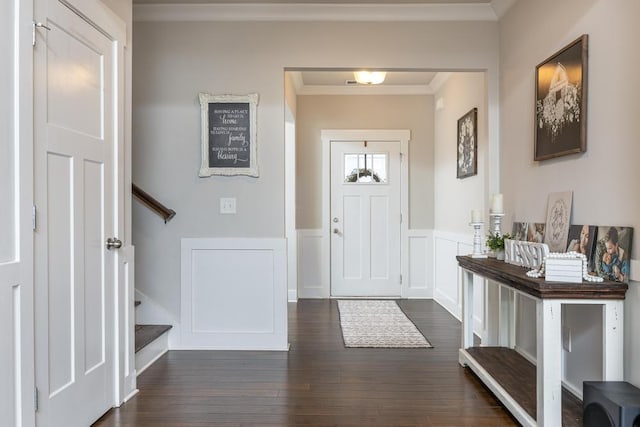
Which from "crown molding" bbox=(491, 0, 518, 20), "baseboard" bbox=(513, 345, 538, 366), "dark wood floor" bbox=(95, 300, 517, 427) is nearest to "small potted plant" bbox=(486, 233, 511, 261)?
"baseboard" bbox=(513, 345, 538, 366)

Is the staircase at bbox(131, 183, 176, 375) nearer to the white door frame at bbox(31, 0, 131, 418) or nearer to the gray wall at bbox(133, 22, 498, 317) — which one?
the gray wall at bbox(133, 22, 498, 317)

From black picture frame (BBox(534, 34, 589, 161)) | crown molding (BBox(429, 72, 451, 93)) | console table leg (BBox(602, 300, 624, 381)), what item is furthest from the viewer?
crown molding (BBox(429, 72, 451, 93))

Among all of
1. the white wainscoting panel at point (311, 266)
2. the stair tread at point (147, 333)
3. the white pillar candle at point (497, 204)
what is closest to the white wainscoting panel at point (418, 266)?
the white wainscoting panel at point (311, 266)

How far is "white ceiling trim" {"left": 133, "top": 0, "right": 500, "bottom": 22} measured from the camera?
11.0 ft

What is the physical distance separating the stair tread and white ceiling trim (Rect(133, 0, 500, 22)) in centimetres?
227

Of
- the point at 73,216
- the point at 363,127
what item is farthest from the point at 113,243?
the point at 363,127

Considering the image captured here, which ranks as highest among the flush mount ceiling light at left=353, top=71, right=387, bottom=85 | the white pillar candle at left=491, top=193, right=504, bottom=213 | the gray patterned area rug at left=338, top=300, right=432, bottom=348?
the flush mount ceiling light at left=353, top=71, right=387, bottom=85

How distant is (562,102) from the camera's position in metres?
2.45

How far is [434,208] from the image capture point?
5.46 metres

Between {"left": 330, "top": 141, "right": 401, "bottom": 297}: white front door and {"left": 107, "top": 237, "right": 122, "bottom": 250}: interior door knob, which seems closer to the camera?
{"left": 107, "top": 237, "right": 122, "bottom": 250}: interior door knob

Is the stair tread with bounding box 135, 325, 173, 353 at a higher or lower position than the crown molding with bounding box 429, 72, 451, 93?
lower

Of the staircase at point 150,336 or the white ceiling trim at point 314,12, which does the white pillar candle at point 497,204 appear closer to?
the white ceiling trim at point 314,12

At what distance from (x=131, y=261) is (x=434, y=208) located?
12.3 ft

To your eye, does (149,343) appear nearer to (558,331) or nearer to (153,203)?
(153,203)
